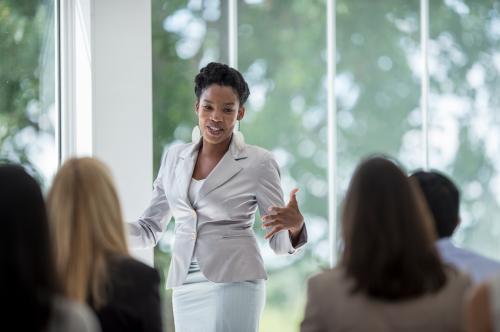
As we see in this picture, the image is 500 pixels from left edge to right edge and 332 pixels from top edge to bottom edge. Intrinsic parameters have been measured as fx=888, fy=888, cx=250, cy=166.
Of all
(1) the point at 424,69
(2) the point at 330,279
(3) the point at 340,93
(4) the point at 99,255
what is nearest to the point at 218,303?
(4) the point at 99,255

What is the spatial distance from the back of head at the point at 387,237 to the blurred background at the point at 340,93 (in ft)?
13.1

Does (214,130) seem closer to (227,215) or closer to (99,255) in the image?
(227,215)

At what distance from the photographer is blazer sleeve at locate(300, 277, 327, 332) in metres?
2.24

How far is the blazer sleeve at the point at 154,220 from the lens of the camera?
4145 millimetres

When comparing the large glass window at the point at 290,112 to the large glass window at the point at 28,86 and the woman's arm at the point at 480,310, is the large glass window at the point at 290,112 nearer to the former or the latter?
the large glass window at the point at 28,86

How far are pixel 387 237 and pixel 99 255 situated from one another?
2.49ft

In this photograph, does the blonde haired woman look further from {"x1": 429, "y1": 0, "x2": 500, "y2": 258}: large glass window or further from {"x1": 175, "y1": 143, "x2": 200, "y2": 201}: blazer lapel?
{"x1": 429, "y1": 0, "x2": 500, "y2": 258}: large glass window

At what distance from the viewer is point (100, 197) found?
7.93 ft

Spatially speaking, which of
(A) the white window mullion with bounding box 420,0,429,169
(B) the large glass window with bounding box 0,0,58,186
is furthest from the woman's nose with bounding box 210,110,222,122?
(A) the white window mullion with bounding box 420,0,429,169

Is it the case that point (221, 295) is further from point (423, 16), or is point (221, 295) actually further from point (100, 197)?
point (423, 16)

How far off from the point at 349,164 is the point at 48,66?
105 inches

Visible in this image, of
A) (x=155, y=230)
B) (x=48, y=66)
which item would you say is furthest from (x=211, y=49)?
(x=155, y=230)

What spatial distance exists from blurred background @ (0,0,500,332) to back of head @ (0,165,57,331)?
429 cm

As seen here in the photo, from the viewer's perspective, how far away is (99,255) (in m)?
2.36
